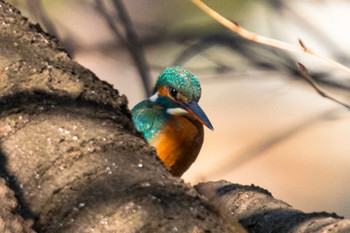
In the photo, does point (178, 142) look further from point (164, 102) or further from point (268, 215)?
point (268, 215)

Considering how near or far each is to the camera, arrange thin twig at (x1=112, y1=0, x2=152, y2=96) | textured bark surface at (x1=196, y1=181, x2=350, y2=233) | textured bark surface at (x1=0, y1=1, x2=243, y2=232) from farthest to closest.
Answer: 1. thin twig at (x1=112, y1=0, x2=152, y2=96)
2. textured bark surface at (x1=196, y1=181, x2=350, y2=233)
3. textured bark surface at (x1=0, y1=1, x2=243, y2=232)

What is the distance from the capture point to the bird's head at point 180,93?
5.99ft

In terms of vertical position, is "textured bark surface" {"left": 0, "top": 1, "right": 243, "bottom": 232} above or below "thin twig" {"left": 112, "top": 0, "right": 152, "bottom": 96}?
below

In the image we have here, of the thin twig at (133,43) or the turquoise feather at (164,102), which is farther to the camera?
the thin twig at (133,43)

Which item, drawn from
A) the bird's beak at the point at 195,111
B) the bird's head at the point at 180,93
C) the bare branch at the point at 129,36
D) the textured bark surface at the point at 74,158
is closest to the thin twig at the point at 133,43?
the bare branch at the point at 129,36

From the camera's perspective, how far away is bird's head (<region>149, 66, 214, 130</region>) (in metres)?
1.83

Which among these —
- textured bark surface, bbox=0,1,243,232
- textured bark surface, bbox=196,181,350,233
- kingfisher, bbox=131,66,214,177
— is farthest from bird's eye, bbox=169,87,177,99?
textured bark surface, bbox=0,1,243,232

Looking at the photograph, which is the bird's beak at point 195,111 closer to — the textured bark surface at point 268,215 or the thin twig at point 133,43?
the textured bark surface at point 268,215

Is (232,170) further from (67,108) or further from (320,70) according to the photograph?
(67,108)

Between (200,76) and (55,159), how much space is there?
84.5 inches

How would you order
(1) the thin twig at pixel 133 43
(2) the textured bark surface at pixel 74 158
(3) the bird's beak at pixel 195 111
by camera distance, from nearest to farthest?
(2) the textured bark surface at pixel 74 158 < (3) the bird's beak at pixel 195 111 < (1) the thin twig at pixel 133 43

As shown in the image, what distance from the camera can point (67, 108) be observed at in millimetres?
678

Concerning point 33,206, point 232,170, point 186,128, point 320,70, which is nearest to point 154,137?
point 186,128

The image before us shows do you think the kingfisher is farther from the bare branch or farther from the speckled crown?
the bare branch
